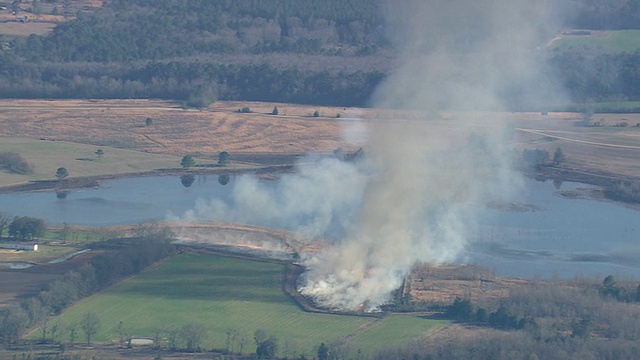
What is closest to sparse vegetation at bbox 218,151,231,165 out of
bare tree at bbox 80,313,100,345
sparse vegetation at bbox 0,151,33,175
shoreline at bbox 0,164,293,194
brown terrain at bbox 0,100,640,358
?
shoreline at bbox 0,164,293,194

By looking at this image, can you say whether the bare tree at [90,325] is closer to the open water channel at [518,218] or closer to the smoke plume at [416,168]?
the smoke plume at [416,168]

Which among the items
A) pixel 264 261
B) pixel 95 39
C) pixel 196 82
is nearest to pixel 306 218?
pixel 264 261

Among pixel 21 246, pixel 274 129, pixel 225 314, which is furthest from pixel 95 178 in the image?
pixel 225 314

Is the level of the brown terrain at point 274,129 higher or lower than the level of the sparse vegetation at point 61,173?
higher

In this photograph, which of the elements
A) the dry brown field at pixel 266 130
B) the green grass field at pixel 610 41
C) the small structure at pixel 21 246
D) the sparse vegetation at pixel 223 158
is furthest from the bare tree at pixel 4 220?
the green grass field at pixel 610 41

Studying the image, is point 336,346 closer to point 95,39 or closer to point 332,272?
point 332,272

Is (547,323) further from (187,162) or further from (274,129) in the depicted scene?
(274,129)
